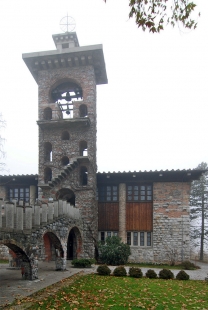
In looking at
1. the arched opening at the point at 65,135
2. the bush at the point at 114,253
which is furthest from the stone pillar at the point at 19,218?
the arched opening at the point at 65,135

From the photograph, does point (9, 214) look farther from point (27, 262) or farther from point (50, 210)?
point (50, 210)

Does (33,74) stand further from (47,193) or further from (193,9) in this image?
(193,9)

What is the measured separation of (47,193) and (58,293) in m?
13.9

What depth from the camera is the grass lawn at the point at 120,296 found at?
10234mm

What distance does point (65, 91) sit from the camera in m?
29.0

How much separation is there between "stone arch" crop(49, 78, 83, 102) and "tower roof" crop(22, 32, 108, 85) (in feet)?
5.55

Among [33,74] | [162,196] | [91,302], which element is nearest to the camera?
[91,302]

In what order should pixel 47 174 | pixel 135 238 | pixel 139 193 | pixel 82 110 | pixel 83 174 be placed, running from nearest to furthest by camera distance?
pixel 135 238
pixel 139 193
pixel 47 174
pixel 82 110
pixel 83 174

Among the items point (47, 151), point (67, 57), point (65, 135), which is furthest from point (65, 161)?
point (67, 57)

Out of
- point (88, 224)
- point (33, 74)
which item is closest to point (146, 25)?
point (88, 224)

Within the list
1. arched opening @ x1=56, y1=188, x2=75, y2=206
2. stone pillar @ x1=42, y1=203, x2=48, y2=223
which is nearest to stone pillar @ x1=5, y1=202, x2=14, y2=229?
stone pillar @ x1=42, y1=203, x2=48, y2=223

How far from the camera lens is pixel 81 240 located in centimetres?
2434

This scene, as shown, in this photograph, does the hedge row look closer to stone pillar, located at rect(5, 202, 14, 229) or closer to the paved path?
the paved path

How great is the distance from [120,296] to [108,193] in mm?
15603
